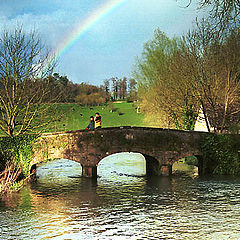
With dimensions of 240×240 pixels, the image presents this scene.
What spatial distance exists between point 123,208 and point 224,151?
460 inches

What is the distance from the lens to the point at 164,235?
12305 mm

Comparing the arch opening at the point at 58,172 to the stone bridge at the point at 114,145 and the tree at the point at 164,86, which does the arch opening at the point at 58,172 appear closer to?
the stone bridge at the point at 114,145

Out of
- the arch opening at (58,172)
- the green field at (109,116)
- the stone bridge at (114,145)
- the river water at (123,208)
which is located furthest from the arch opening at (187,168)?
the green field at (109,116)

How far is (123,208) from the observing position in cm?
1656

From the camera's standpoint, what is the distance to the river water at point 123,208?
1269cm

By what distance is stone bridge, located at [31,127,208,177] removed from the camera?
23.0 m

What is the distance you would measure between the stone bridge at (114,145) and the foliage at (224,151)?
2.21 feet

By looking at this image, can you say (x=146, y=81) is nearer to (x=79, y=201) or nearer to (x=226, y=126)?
(x=226, y=126)

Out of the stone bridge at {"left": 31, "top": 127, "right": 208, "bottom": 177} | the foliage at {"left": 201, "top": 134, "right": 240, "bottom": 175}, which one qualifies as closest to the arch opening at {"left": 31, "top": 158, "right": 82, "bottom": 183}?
the stone bridge at {"left": 31, "top": 127, "right": 208, "bottom": 177}

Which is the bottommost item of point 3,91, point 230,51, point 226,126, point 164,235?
point 164,235

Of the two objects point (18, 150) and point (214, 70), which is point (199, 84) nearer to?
point (214, 70)

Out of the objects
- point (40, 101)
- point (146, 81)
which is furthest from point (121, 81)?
point (40, 101)

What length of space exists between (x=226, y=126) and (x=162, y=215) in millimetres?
17623

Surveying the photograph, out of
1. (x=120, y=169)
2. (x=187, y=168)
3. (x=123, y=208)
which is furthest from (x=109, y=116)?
(x=123, y=208)
